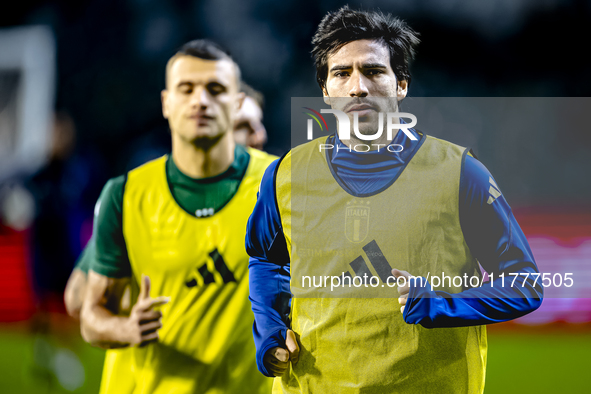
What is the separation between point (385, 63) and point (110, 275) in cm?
81

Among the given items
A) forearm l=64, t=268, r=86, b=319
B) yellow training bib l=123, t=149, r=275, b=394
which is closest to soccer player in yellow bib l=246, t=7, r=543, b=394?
yellow training bib l=123, t=149, r=275, b=394

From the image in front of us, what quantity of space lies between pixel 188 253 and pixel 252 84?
17.7 inches

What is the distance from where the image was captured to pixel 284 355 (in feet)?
3.00

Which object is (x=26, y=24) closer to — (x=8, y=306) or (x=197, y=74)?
(x=197, y=74)

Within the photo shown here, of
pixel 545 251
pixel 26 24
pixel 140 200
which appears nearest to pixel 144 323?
pixel 140 200

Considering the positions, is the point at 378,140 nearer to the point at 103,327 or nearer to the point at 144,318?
the point at 144,318

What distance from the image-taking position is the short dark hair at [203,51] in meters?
1.08

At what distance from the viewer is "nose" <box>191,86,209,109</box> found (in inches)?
41.4

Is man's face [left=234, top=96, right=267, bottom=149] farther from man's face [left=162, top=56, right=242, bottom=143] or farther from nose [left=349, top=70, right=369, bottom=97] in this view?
nose [left=349, top=70, right=369, bottom=97]

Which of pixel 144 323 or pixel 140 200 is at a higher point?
pixel 140 200

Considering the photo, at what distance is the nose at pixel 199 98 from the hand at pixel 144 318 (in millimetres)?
429

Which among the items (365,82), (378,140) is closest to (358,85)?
(365,82)

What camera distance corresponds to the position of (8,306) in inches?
90.0

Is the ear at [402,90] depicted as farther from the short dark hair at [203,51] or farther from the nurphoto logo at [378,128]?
the short dark hair at [203,51]
